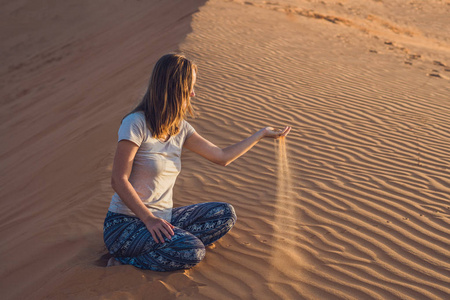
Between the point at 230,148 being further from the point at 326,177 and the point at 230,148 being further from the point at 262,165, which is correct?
the point at 262,165

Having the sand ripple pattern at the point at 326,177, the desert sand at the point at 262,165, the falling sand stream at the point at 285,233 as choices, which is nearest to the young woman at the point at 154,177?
the desert sand at the point at 262,165

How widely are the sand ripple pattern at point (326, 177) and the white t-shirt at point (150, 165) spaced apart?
1.83 feet

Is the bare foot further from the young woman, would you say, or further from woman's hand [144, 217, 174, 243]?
woman's hand [144, 217, 174, 243]

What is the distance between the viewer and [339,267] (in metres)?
3.14

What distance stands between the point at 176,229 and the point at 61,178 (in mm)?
2886

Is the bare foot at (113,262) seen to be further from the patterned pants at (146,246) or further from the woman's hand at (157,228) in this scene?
the woman's hand at (157,228)

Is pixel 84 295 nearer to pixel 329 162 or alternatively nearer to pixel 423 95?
pixel 329 162

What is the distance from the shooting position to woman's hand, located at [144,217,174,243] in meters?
2.73

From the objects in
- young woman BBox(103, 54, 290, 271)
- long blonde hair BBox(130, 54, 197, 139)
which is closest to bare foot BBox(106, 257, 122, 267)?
young woman BBox(103, 54, 290, 271)

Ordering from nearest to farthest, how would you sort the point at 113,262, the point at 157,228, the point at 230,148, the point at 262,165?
the point at 157,228 < the point at 113,262 < the point at 230,148 < the point at 262,165

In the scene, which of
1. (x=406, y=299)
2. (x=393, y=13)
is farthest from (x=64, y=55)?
(x=393, y=13)

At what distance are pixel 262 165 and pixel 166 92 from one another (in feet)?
8.20

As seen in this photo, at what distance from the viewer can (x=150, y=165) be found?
2867mm

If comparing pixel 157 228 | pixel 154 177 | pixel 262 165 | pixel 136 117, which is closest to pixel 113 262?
pixel 157 228
